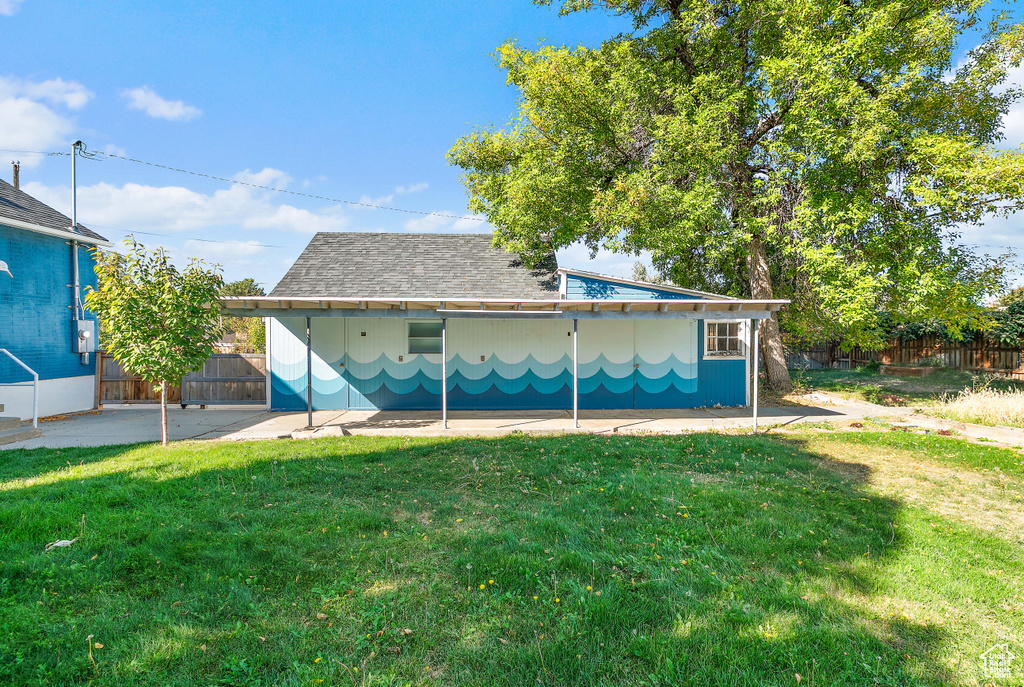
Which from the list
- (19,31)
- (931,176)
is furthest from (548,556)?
(19,31)

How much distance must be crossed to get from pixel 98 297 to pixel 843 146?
15.3m

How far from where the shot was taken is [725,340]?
39.2ft

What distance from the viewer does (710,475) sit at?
19.2ft

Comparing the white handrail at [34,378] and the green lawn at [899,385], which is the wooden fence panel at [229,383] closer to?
the white handrail at [34,378]

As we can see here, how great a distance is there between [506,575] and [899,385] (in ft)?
58.8

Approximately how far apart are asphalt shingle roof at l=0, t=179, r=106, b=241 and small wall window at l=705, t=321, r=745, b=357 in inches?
642

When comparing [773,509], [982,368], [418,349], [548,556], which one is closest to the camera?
[548,556]

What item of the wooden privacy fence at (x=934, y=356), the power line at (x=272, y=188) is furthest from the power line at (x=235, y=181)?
the wooden privacy fence at (x=934, y=356)

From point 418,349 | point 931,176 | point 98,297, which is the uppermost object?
point 931,176

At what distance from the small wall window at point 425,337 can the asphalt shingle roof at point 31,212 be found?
8.57 metres

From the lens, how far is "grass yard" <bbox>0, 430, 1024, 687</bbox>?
99.3 inches

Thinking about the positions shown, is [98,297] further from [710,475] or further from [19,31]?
[710,475]

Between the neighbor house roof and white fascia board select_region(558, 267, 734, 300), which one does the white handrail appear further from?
white fascia board select_region(558, 267, 734, 300)

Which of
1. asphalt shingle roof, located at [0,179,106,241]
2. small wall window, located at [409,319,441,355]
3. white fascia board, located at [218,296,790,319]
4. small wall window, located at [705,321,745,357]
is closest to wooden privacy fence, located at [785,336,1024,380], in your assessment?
small wall window, located at [705,321,745,357]
